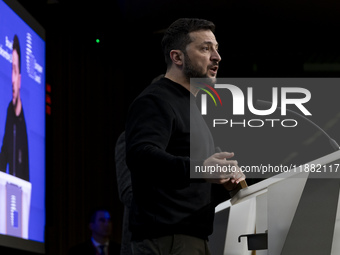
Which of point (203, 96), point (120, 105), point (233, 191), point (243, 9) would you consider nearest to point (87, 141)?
point (120, 105)

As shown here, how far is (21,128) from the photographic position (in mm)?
3896

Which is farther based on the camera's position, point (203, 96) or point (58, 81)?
point (58, 81)

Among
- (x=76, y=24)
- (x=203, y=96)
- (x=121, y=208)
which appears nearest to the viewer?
(x=203, y=96)

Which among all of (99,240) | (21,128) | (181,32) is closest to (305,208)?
(181,32)

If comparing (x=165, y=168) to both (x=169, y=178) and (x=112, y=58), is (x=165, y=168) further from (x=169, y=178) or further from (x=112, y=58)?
(x=112, y=58)

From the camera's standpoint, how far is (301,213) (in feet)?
6.11

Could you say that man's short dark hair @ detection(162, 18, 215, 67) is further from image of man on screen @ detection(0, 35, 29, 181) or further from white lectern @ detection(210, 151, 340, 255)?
image of man on screen @ detection(0, 35, 29, 181)

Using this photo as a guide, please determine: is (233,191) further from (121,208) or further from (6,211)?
(121,208)

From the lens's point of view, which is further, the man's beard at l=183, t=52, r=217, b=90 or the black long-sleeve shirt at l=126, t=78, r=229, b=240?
the man's beard at l=183, t=52, r=217, b=90

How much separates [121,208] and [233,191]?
17.6 feet

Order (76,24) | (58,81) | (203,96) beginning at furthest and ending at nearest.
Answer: (76,24), (58,81), (203,96)

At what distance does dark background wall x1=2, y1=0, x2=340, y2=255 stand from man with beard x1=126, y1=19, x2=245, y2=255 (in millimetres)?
3998

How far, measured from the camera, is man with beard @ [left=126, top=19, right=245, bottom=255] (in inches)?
67.3

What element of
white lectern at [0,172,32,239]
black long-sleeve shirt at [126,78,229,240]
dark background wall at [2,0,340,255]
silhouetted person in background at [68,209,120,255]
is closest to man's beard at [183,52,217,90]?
black long-sleeve shirt at [126,78,229,240]
